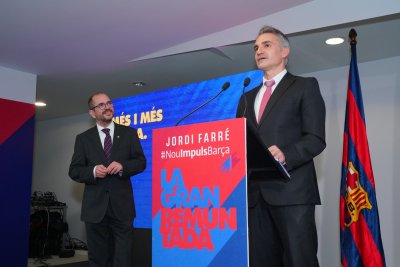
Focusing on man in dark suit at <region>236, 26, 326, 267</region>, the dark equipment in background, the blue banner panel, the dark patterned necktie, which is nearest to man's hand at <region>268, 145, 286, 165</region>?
man in dark suit at <region>236, 26, 326, 267</region>

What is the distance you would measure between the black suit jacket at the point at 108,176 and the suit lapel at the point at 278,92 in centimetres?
127

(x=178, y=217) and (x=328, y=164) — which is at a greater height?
(x=328, y=164)

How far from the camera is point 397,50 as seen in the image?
4.34 m

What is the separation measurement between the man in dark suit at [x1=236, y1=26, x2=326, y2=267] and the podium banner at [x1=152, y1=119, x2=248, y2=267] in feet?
0.98

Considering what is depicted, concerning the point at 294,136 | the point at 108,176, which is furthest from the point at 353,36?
the point at 108,176

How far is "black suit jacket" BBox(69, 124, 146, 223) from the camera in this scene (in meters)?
2.80

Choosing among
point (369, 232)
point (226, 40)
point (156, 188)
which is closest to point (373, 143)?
point (369, 232)

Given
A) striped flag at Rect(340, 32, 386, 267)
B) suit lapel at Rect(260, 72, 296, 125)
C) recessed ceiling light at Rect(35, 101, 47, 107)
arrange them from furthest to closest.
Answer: recessed ceiling light at Rect(35, 101, 47, 107) → striped flag at Rect(340, 32, 386, 267) → suit lapel at Rect(260, 72, 296, 125)

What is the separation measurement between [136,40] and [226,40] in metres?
0.93

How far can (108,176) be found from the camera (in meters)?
2.88

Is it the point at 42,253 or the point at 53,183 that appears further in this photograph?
the point at 53,183

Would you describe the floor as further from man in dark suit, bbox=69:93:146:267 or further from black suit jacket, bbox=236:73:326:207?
black suit jacket, bbox=236:73:326:207

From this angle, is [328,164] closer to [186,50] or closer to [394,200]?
[394,200]

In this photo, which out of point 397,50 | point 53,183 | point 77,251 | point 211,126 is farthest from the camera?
point 53,183
